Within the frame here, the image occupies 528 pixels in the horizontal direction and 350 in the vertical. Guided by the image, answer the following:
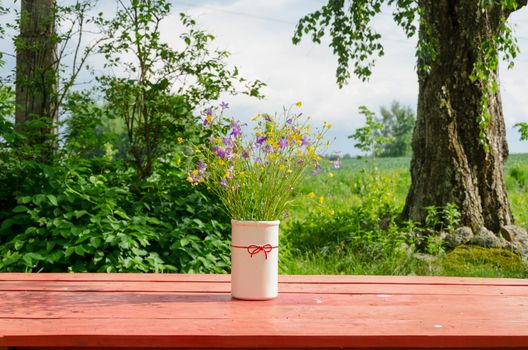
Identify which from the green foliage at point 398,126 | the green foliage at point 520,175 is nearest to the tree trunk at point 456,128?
the green foliage at point 520,175

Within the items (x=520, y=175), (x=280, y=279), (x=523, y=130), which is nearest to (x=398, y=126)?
(x=520, y=175)

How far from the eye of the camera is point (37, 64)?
5441 mm

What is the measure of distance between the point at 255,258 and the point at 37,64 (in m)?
3.77

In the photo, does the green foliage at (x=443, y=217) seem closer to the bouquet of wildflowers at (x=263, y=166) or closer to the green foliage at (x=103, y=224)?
the green foliage at (x=103, y=224)

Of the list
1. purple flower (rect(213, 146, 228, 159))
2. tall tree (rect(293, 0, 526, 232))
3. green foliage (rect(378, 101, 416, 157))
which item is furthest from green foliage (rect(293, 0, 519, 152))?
green foliage (rect(378, 101, 416, 157))

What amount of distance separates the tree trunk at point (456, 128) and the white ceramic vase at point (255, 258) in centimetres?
386

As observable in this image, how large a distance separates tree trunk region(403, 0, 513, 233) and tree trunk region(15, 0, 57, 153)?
3320mm

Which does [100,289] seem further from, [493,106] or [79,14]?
[493,106]

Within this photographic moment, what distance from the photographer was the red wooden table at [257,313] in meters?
1.92

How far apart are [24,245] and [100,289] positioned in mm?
1937

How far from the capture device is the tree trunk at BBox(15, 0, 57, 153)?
5281mm

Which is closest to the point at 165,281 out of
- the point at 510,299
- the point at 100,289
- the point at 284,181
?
the point at 100,289

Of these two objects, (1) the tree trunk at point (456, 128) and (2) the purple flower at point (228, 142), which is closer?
(2) the purple flower at point (228, 142)

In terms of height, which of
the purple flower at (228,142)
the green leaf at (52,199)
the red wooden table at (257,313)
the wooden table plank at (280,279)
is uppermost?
the purple flower at (228,142)
